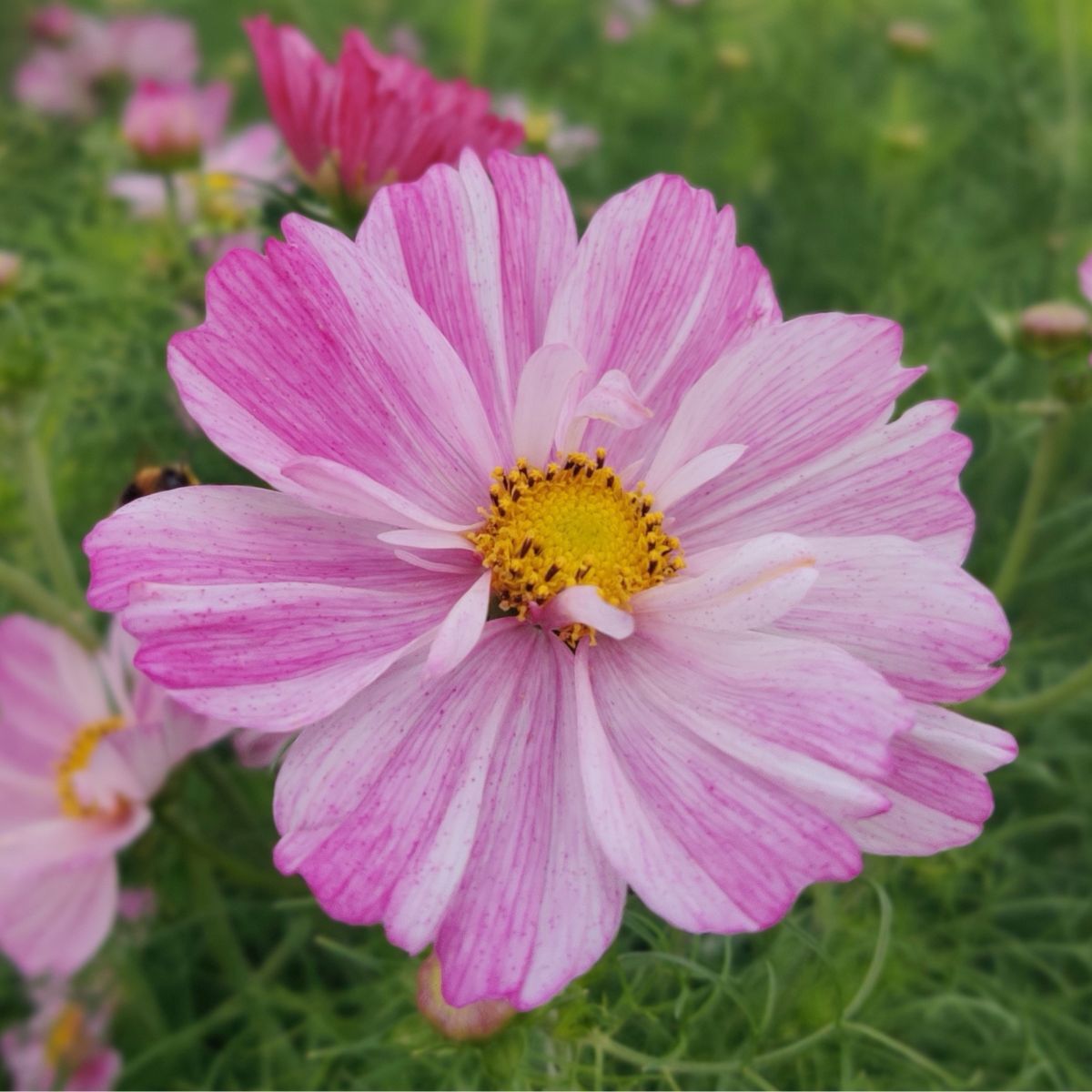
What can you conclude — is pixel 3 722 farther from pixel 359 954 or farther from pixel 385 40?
pixel 385 40

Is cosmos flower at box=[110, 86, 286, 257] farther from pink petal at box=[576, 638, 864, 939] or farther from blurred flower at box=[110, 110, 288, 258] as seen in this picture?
pink petal at box=[576, 638, 864, 939]

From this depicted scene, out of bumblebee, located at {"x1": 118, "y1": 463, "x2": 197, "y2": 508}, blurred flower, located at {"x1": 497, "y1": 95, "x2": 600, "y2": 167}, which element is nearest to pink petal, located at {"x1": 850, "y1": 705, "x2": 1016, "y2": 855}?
bumblebee, located at {"x1": 118, "y1": 463, "x2": 197, "y2": 508}

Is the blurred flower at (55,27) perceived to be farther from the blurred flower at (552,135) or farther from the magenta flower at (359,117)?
the magenta flower at (359,117)

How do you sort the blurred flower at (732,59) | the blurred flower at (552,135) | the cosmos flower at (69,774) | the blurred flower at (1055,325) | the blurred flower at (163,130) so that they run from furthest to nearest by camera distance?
1. the blurred flower at (732,59)
2. the blurred flower at (552,135)
3. the blurred flower at (163,130)
4. the blurred flower at (1055,325)
5. the cosmos flower at (69,774)

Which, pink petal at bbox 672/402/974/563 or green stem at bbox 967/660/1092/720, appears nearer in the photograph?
pink petal at bbox 672/402/974/563

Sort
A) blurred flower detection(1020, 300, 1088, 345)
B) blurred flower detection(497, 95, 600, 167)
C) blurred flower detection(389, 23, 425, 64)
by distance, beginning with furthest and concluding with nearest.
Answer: blurred flower detection(389, 23, 425, 64) < blurred flower detection(497, 95, 600, 167) < blurred flower detection(1020, 300, 1088, 345)

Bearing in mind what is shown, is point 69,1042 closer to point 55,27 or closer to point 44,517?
point 44,517

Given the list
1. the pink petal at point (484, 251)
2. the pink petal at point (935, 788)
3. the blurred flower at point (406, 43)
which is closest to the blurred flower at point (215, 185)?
the blurred flower at point (406, 43)

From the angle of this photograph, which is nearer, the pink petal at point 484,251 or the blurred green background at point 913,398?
the pink petal at point 484,251
